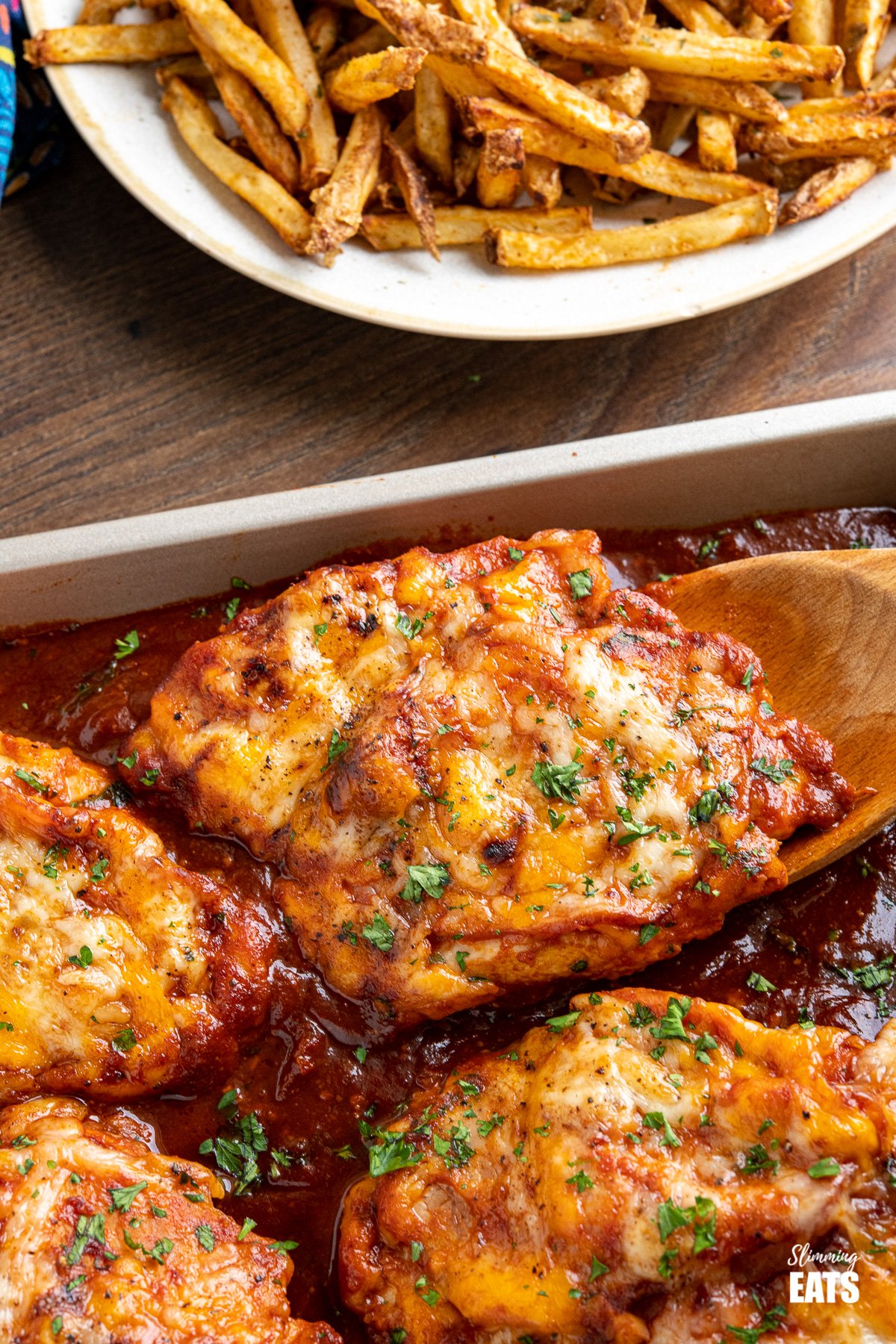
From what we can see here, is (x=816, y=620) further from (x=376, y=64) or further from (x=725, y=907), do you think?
(x=376, y=64)

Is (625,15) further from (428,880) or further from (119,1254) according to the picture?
(119,1254)

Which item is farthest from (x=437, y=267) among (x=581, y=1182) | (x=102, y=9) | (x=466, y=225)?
(x=581, y=1182)

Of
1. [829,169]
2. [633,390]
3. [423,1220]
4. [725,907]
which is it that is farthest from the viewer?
[633,390]

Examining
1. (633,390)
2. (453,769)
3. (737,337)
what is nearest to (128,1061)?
(453,769)

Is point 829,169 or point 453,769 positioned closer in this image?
point 453,769

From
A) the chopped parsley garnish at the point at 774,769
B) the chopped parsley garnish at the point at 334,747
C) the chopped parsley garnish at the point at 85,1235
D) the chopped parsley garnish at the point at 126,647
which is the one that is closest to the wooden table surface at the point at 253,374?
the chopped parsley garnish at the point at 126,647

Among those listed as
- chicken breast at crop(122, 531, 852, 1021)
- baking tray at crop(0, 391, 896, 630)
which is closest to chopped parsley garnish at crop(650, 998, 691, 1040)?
chicken breast at crop(122, 531, 852, 1021)
